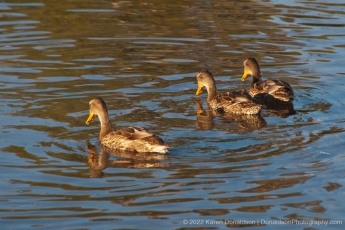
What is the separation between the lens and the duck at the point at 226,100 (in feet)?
46.1

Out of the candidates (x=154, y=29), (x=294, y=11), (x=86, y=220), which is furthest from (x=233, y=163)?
(x=294, y=11)

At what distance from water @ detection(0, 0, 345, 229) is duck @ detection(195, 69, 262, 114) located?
302mm

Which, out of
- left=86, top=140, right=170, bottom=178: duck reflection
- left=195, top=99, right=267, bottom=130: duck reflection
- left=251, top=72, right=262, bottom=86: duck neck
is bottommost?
left=195, top=99, right=267, bottom=130: duck reflection

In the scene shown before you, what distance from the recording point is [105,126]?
1235 cm

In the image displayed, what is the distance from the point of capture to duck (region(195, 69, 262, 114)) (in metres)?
14.1

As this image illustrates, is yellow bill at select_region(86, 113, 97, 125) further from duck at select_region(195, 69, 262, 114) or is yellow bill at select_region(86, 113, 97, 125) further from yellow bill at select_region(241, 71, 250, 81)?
yellow bill at select_region(241, 71, 250, 81)

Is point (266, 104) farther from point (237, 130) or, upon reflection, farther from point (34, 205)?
point (34, 205)

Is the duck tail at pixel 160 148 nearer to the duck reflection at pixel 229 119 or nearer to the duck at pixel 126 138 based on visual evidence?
the duck at pixel 126 138

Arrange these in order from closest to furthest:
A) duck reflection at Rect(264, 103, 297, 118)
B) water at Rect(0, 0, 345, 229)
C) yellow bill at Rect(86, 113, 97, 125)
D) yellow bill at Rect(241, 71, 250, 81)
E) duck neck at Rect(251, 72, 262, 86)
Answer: water at Rect(0, 0, 345, 229), yellow bill at Rect(86, 113, 97, 125), duck reflection at Rect(264, 103, 297, 118), duck neck at Rect(251, 72, 262, 86), yellow bill at Rect(241, 71, 250, 81)

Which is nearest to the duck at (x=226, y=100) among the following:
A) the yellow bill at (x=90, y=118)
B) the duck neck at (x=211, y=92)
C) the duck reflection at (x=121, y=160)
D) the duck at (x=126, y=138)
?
the duck neck at (x=211, y=92)

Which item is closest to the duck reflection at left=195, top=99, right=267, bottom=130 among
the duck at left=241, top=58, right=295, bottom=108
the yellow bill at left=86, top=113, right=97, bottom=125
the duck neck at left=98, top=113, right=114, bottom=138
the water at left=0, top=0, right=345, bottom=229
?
the water at left=0, top=0, right=345, bottom=229

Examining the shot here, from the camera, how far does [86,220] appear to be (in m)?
8.98

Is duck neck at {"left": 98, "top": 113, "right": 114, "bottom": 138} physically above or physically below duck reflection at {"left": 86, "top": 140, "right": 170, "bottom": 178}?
above

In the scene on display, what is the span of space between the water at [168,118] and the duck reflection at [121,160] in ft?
0.09
